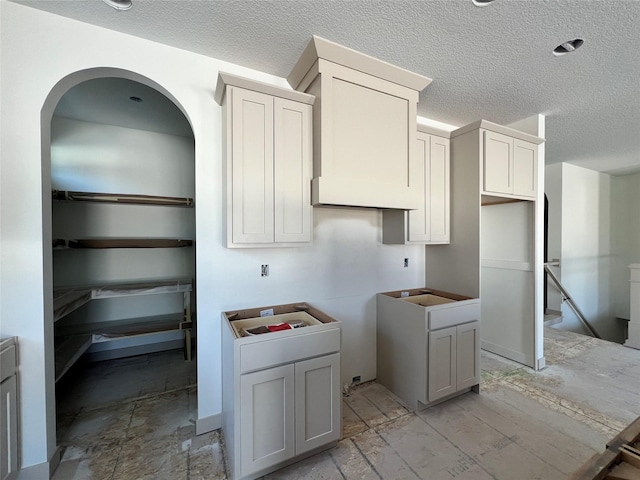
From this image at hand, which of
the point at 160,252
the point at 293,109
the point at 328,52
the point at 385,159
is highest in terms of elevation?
the point at 328,52

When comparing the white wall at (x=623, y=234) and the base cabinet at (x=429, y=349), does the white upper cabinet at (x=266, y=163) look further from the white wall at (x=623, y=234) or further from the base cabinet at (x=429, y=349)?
the white wall at (x=623, y=234)

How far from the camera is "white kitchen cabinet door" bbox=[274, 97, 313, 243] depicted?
6.04ft

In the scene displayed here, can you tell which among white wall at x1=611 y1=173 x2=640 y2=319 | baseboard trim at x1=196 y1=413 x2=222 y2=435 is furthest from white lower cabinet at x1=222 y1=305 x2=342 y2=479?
white wall at x1=611 y1=173 x2=640 y2=319

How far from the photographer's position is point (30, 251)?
154cm

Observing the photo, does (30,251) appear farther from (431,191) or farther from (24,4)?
(431,191)

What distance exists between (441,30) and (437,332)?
212 cm

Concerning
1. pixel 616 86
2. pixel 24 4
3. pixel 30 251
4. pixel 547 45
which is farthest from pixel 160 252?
pixel 616 86

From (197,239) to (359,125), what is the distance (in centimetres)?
142

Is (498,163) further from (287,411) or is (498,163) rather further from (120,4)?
(120,4)

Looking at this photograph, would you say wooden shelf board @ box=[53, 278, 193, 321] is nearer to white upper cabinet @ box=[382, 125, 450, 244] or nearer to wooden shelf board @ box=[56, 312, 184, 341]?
wooden shelf board @ box=[56, 312, 184, 341]

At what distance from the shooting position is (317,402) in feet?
5.63

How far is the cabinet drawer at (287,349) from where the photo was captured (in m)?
1.53

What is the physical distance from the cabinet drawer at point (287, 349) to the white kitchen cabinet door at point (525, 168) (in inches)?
93.4

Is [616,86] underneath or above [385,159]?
above
